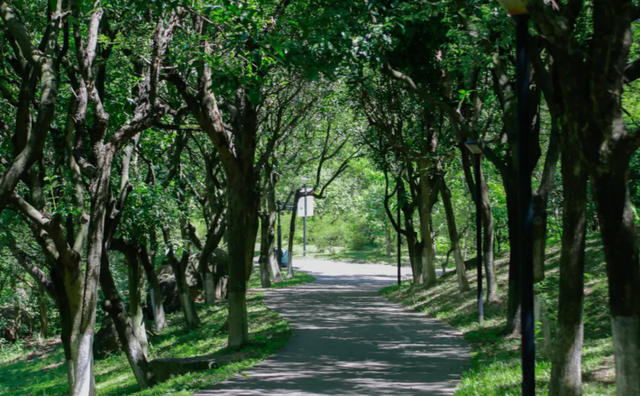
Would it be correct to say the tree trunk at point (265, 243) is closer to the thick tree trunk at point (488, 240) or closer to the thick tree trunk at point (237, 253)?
the thick tree trunk at point (488, 240)

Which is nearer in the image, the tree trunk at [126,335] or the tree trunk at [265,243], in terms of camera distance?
the tree trunk at [126,335]

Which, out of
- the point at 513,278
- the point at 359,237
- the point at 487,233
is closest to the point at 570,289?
the point at 513,278

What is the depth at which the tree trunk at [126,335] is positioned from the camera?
1373 cm

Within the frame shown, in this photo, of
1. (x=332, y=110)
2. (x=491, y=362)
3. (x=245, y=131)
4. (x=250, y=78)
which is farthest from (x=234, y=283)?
(x=332, y=110)

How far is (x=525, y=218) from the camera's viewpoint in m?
6.79

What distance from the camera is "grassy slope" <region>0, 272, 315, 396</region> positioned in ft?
37.2

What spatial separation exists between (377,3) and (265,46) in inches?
138

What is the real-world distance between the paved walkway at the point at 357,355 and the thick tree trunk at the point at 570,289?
2.44m

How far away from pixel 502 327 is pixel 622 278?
8.28 meters

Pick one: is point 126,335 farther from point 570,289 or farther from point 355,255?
point 355,255

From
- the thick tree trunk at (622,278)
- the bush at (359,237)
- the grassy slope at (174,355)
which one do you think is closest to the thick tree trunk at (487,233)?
the grassy slope at (174,355)

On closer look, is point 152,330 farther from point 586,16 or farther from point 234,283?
point 586,16

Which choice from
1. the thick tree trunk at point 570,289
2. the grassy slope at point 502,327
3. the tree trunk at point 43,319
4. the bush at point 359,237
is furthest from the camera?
the bush at point 359,237

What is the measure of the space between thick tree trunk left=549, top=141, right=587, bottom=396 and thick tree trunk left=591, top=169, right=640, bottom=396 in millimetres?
791
